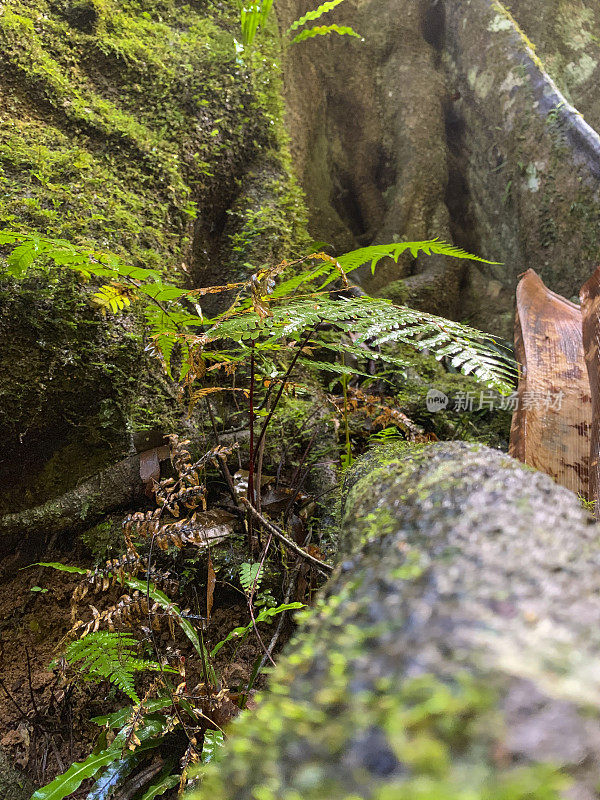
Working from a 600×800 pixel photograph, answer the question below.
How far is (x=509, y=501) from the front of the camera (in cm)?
69

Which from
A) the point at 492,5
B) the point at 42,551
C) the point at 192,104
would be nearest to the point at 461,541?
the point at 42,551

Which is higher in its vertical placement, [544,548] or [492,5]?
[492,5]

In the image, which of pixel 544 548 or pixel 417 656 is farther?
pixel 544 548

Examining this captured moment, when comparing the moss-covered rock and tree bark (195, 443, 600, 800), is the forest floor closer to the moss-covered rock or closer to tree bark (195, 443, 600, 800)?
the moss-covered rock

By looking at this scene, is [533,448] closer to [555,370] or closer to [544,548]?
[555,370]

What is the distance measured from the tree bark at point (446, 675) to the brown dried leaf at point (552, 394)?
153 centimetres

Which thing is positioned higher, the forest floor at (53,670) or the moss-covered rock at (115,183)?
the moss-covered rock at (115,183)

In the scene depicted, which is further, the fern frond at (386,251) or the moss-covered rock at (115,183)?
the moss-covered rock at (115,183)

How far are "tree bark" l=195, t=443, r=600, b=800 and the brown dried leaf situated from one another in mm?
1534

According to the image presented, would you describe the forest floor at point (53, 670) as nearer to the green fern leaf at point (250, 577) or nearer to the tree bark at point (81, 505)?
the tree bark at point (81, 505)

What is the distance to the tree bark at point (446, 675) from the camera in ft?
1.11

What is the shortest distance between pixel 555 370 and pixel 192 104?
2943mm

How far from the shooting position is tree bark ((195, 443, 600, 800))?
0.34m

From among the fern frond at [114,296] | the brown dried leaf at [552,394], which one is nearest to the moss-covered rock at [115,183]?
the fern frond at [114,296]
